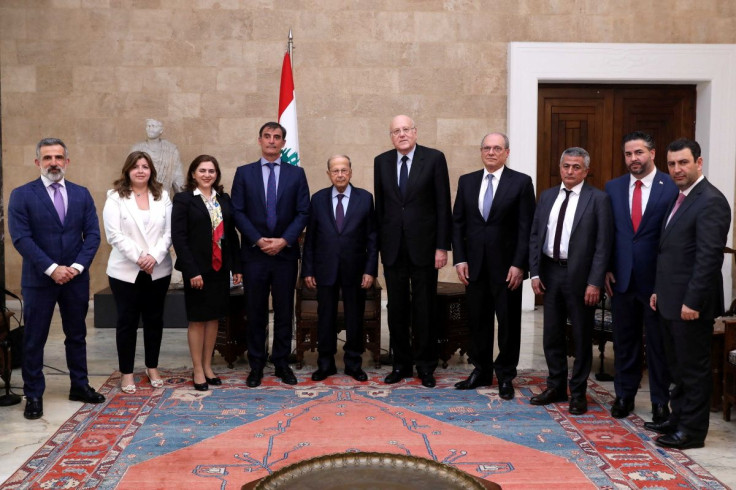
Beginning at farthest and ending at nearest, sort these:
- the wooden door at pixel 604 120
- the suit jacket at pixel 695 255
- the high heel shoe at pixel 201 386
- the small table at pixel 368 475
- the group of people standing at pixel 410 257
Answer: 1. the wooden door at pixel 604 120
2. the high heel shoe at pixel 201 386
3. the group of people standing at pixel 410 257
4. the suit jacket at pixel 695 255
5. the small table at pixel 368 475

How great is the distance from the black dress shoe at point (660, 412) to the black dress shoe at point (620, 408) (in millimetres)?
212

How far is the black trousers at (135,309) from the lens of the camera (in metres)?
5.14

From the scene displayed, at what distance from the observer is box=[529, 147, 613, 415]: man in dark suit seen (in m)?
4.65

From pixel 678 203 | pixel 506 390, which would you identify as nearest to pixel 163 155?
pixel 506 390

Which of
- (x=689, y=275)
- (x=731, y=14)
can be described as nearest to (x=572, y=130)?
(x=731, y=14)

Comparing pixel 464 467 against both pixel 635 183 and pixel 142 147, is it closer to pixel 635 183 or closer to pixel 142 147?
pixel 635 183

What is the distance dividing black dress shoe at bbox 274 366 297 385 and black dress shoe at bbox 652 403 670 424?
95.1 inches

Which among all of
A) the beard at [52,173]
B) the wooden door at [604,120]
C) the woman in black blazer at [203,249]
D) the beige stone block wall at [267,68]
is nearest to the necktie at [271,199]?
the woman in black blazer at [203,249]

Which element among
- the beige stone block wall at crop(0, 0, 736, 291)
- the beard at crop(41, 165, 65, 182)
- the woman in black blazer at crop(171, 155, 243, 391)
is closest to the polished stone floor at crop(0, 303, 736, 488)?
the woman in black blazer at crop(171, 155, 243, 391)

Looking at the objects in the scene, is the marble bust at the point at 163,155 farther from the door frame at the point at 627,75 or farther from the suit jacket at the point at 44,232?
the door frame at the point at 627,75

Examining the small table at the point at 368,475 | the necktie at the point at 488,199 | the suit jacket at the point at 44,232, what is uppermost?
the necktie at the point at 488,199

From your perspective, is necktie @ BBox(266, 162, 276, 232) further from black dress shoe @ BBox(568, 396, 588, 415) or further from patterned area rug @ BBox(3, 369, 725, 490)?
black dress shoe @ BBox(568, 396, 588, 415)

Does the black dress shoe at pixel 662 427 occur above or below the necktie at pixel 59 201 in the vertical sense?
below

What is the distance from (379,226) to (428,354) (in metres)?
0.99
